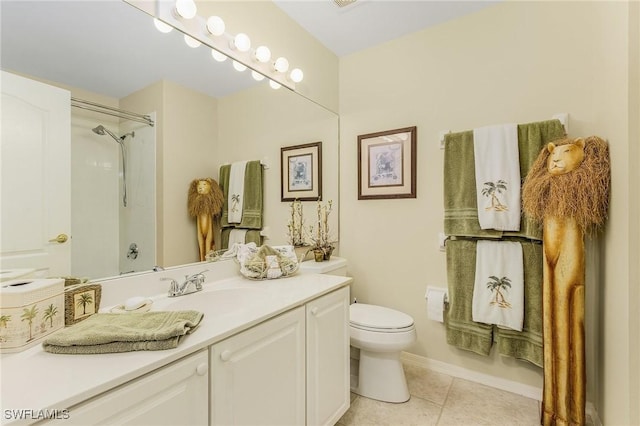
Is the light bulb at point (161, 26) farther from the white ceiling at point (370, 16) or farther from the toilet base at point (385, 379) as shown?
the toilet base at point (385, 379)

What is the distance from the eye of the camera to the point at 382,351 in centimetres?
168

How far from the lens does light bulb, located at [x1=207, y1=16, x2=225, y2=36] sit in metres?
1.43

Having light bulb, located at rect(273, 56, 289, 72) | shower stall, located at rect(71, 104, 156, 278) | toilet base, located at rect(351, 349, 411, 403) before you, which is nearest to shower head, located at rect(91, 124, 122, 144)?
shower stall, located at rect(71, 104, 156, 278)

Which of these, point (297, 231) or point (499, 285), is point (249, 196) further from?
point (499, 285)

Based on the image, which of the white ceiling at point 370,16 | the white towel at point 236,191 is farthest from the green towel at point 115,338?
the white ceiling at point 370,16

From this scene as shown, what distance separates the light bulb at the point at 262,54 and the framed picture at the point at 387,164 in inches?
37.7

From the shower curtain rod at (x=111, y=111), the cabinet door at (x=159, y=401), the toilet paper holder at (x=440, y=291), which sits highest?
the shower curtain rod at (x=111, y=111)

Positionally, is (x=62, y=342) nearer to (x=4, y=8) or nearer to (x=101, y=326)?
(x=101, y=326)

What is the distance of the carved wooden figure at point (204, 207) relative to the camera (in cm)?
148

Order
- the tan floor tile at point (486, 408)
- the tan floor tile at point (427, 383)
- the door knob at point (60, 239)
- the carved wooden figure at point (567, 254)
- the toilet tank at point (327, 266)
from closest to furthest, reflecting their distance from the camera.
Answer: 1. the door knob at point (60, 239)
2. the carved wooden figure at point (567, 254)
3. the tan floor tile at point (486, 408)
4. the tan floor tile at point (427, 383)
5. the toilet tank at point (327, 266)

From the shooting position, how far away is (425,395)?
1807mm

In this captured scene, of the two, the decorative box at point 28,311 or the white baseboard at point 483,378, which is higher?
the decorative box at point 28,311

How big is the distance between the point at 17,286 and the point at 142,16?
1.15m

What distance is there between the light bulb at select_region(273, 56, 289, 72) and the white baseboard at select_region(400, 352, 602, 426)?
226 centimetres
